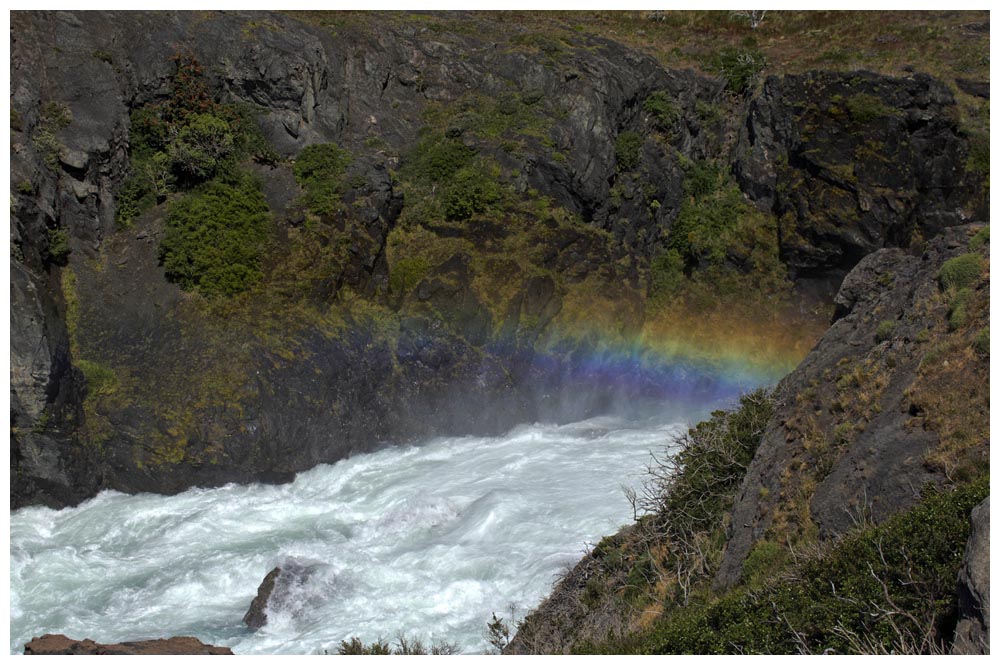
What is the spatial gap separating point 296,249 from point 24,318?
9065mm

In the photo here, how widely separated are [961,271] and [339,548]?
15.0m

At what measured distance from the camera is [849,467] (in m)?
12.6

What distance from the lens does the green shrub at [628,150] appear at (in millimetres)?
34938

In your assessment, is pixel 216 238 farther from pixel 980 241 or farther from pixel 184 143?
pixel 980 241

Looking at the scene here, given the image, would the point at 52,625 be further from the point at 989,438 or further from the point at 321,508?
the point at 989,438

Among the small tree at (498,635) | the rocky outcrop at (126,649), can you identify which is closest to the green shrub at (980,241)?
the small tree at (498,635)

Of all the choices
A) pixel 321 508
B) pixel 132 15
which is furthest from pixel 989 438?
pixel 132 15

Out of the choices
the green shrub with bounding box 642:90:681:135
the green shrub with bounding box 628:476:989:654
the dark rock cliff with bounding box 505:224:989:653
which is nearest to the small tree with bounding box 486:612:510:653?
the dark rock cliff with bounding box 505:224:989:653

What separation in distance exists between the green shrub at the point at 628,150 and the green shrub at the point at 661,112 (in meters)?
1.92

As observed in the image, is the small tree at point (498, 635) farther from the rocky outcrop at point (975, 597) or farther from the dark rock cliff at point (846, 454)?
the rocky outcrop at point (975, 597)

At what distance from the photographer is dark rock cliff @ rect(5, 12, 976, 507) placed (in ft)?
77.3

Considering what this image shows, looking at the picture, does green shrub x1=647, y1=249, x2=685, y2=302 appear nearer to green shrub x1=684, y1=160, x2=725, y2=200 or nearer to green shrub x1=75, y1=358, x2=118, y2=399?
green shrub x1=684, y1=160, x2=725, y2=200

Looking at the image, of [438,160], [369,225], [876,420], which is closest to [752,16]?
[438,160]

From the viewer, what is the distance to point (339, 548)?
19.3 m
